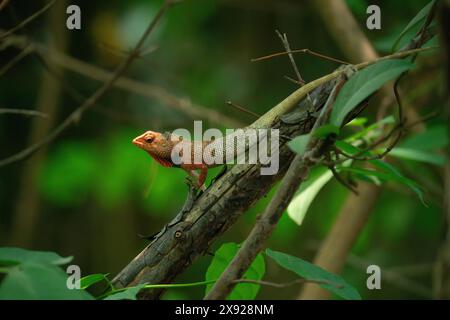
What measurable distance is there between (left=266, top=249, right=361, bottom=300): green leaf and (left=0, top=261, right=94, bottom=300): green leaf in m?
0.41

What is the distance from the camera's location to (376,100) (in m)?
3.87

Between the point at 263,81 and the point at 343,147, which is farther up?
the point at 263,81

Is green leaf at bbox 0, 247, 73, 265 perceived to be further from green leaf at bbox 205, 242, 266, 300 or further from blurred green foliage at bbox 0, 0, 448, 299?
blurred green foliage at bbox 0, 0, 448, 299

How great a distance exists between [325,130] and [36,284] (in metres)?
0.58

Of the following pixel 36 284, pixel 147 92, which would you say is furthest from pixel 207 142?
pixel 147 92

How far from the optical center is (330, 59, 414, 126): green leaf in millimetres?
1267

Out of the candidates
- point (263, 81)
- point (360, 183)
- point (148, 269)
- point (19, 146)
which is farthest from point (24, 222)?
point (148, 269)

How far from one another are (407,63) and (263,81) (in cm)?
325

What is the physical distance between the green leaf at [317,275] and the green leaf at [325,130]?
263 millimetres

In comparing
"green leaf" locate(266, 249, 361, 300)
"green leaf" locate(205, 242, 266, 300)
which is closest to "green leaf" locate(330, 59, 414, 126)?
"green leaf" locate(266, 249, 361, 300)

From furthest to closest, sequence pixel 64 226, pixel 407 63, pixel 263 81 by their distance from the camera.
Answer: pixel 64 226 → pixel 263 81 → pixel 407 63

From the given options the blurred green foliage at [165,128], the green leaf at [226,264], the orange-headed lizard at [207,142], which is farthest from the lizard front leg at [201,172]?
the blurred green foliage at [165,128]

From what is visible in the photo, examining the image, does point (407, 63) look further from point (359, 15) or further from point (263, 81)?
point (263, 81)
